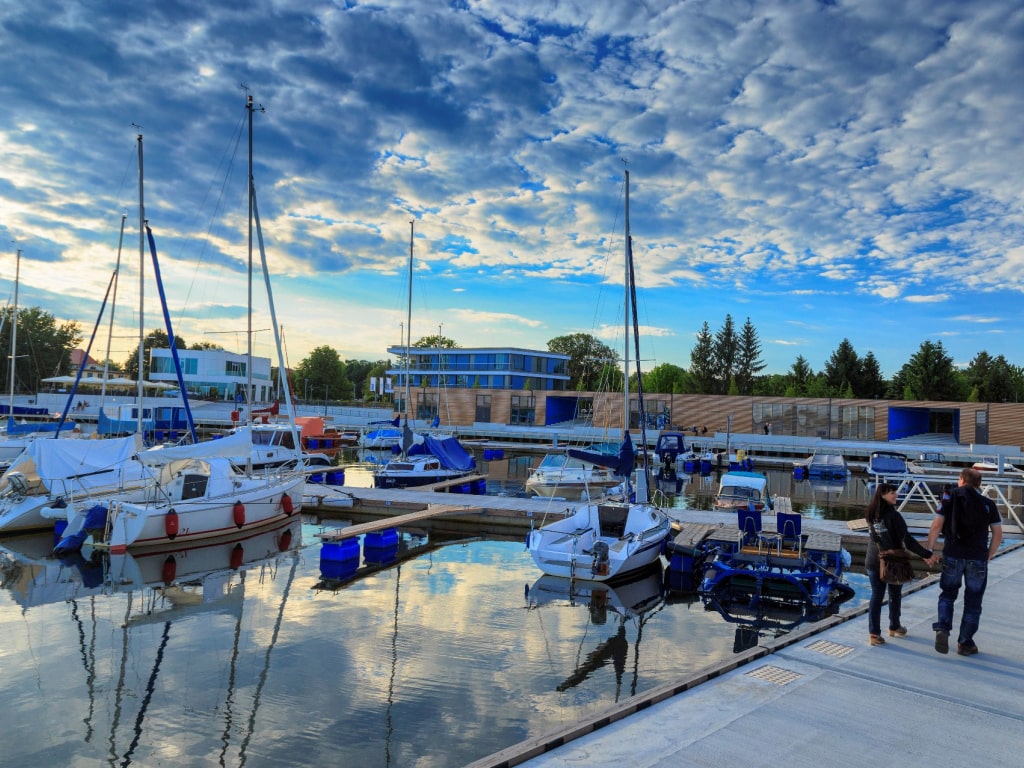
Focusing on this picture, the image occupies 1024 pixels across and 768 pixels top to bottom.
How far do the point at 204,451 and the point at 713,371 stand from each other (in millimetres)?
97404

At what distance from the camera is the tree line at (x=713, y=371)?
8756 centimetres

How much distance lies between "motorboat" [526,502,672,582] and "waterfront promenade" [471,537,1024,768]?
307 inches

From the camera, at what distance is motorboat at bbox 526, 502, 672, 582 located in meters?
17.7

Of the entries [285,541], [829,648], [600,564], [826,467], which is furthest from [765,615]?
[826,467]

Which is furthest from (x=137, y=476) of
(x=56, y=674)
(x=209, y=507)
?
(x=56, y=674)

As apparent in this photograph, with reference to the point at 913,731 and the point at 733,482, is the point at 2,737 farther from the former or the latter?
the point at 733,482

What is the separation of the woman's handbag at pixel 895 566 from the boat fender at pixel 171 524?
63.6 ft

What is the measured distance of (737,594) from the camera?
1714 cm

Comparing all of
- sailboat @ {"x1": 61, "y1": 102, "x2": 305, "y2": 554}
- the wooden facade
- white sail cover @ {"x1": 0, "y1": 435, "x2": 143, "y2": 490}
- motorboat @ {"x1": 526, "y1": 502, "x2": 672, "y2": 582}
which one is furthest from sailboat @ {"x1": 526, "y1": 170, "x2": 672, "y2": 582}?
the wooden facade

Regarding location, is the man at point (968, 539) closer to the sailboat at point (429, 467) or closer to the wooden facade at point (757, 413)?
the sailboat at point (429, 467)

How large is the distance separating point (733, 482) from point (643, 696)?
25.3 meters

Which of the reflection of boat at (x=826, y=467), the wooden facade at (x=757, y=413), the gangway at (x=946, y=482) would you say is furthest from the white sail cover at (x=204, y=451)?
the reflection of boat at (x=826, y=467)

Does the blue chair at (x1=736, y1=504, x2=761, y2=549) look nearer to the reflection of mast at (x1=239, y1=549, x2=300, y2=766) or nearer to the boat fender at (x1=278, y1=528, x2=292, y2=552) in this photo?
the reflection of mast at (x1=239, y1=549, x2=300, y2=766)

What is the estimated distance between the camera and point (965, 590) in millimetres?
8766
